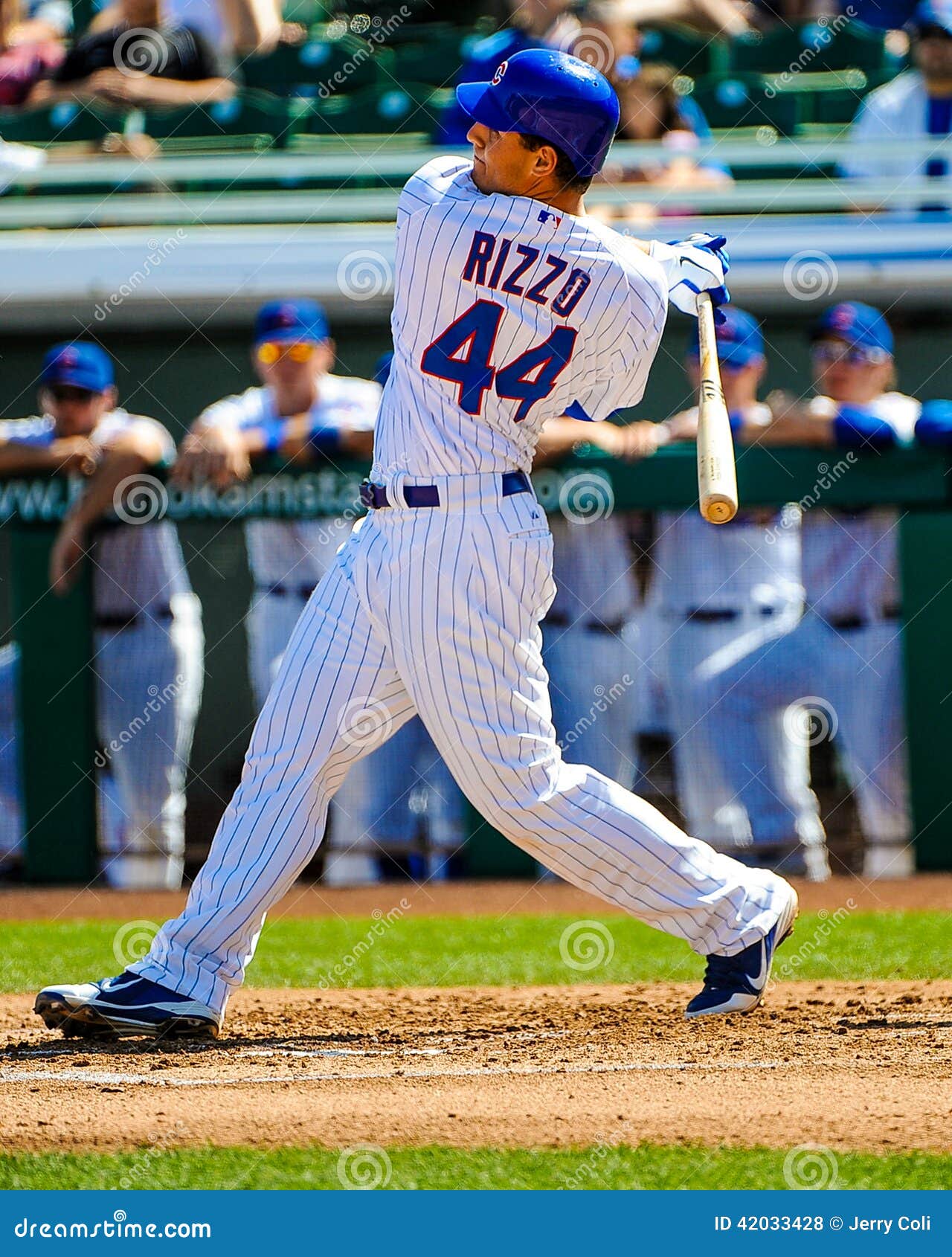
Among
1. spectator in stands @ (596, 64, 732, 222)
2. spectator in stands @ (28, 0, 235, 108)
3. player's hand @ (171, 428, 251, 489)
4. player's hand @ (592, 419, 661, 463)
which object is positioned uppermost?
spectator in stands @ (28, 0, 235, 108)

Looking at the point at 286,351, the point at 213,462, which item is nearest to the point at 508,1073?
the point at 213,462

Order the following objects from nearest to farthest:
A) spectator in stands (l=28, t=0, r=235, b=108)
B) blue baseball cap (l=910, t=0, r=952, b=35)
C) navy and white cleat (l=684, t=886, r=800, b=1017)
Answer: navy and white cleat (l=684, t=886, r=800, b=1017) → blue baseball cap (l=910, t=0, r=952, b=35) → spectator in stands (l=28, t=0, r=235, b=108)

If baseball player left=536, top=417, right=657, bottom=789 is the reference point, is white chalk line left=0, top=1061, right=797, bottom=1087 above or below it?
below

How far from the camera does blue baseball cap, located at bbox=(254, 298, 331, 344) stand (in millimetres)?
6027

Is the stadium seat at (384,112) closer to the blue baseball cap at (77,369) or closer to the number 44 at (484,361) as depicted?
the blue baseball cap at (77,369)

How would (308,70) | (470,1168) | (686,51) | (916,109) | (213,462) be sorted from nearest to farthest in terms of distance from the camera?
(470,1168)
(213,462)
(916,109)
(686,51)
(308,70)

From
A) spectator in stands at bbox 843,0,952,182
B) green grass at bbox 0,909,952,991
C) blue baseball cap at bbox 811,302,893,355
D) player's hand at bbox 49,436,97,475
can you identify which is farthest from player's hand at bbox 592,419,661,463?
spectator in stands at bbox 843,0,952,182

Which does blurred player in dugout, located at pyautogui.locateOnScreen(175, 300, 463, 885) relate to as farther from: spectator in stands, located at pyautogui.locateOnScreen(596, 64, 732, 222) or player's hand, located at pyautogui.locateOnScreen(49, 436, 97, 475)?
spectator in stands, located at pyautogui.locateOnScreen(596, 64, 732, 222)

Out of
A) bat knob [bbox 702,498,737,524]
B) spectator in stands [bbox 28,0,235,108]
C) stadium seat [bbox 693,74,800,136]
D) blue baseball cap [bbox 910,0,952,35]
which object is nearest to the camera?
bat knob [bbox 702,498,737,524]

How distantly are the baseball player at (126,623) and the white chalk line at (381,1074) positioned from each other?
2.56 m

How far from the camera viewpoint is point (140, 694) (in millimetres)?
5750

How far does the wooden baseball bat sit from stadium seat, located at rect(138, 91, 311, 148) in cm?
516

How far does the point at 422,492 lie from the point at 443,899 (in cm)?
260

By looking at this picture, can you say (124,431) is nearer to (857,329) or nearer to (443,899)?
(443,899)
